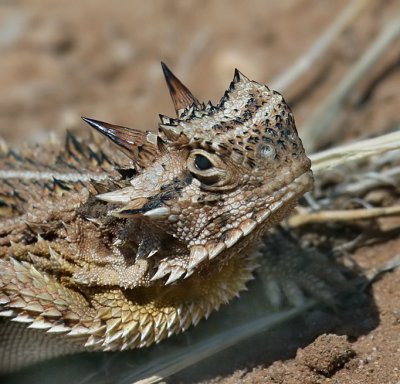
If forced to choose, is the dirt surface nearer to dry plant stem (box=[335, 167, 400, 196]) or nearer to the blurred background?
the blurred background

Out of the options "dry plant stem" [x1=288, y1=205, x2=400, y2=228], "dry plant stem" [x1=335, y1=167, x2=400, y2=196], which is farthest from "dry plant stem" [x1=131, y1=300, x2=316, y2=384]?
"dry plant stem" [x1=335, y1=167, x2=400, y2=196]

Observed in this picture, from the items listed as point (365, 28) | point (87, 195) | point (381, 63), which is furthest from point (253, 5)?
point (87, 195)

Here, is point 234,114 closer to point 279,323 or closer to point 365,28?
point 279,323

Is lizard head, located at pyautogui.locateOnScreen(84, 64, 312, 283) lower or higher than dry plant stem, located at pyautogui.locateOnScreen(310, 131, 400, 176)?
lower

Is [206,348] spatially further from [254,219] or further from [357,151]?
[357,151]

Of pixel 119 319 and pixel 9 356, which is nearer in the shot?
pixel 119 319
